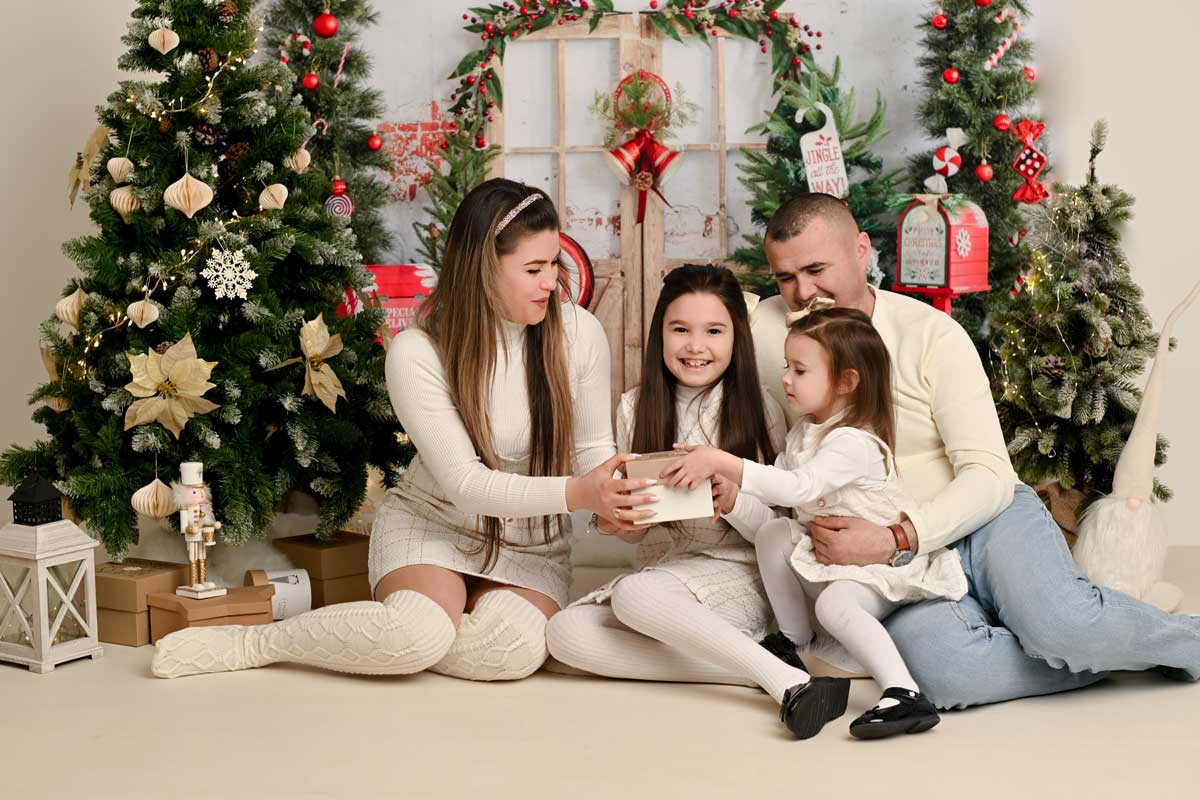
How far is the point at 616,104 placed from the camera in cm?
520

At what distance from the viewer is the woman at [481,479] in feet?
8.66

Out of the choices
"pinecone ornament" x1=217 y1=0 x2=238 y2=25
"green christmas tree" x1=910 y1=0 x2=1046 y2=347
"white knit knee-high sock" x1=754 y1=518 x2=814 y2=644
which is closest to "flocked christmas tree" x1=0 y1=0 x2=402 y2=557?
"pinecone ornament" x1=217 y1=0 x2=238 y2=25

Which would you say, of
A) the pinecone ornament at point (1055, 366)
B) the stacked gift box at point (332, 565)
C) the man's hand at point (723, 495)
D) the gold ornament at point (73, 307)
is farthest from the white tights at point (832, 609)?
the gold ornament at point (73, 307)

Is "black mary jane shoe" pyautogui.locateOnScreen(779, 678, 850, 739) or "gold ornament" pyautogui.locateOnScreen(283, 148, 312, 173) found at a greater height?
"gold ornament" pyautogui.locateOnScreen(283, 148, 312, 173)

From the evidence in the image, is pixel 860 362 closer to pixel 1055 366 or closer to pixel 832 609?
pixel 832 609

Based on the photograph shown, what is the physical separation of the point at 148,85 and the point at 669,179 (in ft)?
8.69

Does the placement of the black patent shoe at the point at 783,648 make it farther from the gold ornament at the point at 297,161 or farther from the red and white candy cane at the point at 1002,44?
the red and white candy cane at the point at 1002,44

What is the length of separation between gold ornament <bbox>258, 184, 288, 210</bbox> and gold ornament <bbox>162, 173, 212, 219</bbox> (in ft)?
0.57

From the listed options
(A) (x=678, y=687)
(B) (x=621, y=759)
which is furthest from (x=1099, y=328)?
(B) (x=621, y=759)

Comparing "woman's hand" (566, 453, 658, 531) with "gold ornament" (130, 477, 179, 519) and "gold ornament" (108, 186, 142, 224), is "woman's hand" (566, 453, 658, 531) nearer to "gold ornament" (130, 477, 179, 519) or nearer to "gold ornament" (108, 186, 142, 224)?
"gold ornament" (130, 477, 179, 519)

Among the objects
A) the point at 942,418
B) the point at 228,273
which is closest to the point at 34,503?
the point at 228,273

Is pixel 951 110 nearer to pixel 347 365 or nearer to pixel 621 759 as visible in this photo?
pixel 347 365

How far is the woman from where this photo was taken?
264cm

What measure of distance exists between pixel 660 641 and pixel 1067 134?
3.12 metres
